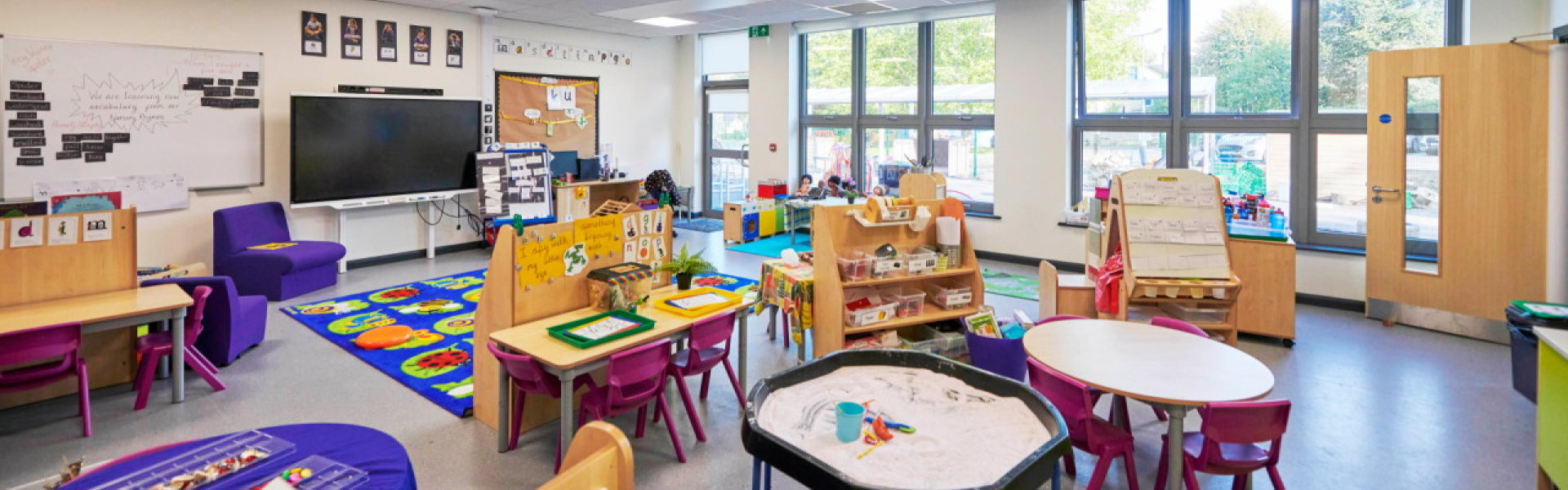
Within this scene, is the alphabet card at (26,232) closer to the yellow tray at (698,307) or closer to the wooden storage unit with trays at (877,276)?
the yellow tray at (698,307)

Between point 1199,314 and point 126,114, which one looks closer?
point 1199,314

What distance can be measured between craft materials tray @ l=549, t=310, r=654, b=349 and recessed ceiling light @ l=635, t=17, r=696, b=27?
611cm

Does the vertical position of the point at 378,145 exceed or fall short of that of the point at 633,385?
it exceeds it

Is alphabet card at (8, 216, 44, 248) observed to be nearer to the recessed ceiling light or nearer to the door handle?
the recessed ceiling light

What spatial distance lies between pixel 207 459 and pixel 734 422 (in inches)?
86.2

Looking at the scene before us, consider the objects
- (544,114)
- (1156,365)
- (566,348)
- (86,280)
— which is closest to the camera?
(1156,365)

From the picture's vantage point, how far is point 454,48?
822 centimetres

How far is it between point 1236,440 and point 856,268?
6.75 ft

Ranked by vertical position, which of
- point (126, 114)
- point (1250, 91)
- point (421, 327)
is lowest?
point (421, 327)

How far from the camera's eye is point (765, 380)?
2.46 metres

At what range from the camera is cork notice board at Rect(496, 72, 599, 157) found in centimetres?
880

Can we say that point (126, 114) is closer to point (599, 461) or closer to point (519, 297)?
point (519, 297)

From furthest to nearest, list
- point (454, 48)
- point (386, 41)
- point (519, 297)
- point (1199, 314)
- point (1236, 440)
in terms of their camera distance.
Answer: point (454, 48)
point (386, 41)
point (1199, 314)
point (519, 297)
point (1236, 440)

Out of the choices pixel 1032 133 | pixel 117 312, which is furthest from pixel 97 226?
pixel 1032 133
